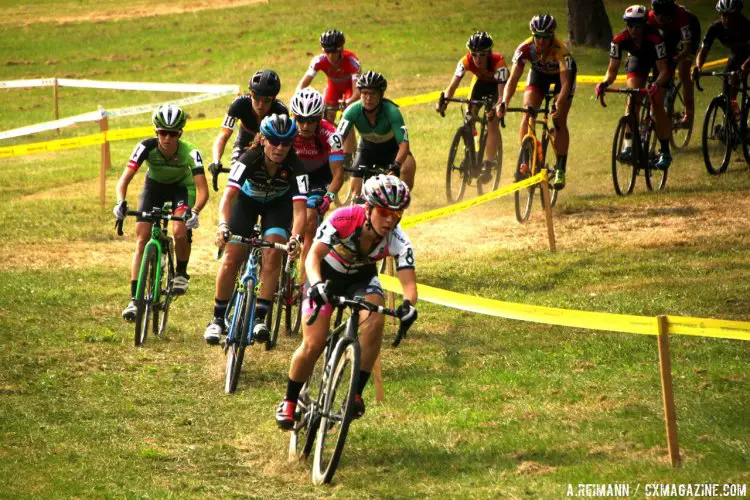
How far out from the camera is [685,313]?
11914 millimetres

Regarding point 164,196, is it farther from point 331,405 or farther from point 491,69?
point 491,69

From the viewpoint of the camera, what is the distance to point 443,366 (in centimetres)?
1100

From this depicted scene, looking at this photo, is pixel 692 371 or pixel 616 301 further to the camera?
pixel 616 301

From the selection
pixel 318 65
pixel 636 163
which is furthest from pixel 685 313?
pixel 318 65

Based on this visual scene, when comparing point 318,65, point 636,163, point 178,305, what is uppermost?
point 318,65

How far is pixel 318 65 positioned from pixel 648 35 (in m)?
5.05

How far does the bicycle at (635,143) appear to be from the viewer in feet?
55.9

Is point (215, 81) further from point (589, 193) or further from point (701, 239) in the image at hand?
point (701, 239)

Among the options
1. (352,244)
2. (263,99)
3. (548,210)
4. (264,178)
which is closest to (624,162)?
(548,210)

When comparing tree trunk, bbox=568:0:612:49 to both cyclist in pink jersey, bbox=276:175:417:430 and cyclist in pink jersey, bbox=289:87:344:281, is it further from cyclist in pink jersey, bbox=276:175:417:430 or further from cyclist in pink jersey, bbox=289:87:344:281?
cyclist in pink jersey, bbox=276:175:417:430

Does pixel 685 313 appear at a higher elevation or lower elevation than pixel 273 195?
lower

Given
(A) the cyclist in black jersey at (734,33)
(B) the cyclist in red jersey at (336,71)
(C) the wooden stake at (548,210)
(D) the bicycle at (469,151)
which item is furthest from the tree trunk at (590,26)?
(C) the wooden stake at (548,210)

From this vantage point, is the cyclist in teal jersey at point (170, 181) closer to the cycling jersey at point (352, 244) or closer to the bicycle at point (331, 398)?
the cycling jersey at point (352, 244)

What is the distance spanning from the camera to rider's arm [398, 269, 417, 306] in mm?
8174
